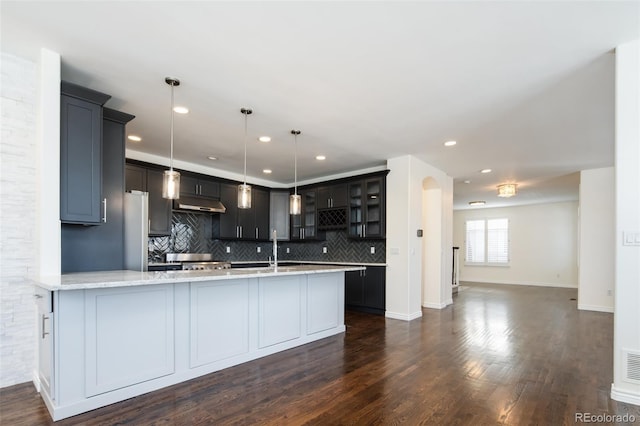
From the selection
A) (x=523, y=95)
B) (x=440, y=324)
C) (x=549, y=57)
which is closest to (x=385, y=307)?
(x=440, y=324)

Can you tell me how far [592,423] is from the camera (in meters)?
2.25

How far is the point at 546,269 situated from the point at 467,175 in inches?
234

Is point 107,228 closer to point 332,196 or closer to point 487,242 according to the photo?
point 332,196

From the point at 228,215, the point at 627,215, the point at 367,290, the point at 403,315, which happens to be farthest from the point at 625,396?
the point at 228,215

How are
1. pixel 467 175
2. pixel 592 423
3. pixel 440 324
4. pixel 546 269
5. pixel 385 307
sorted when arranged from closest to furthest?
pixel 592 423
pixel 440 324
pixel 385 307
pixel 467 175
pixel 546 269

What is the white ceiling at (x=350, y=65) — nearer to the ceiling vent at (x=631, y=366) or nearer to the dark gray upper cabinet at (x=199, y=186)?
the dark gray upper cabinet at (x=199, y=186)

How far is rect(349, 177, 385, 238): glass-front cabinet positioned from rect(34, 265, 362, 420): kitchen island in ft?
8.52

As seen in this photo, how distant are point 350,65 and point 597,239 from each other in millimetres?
6447

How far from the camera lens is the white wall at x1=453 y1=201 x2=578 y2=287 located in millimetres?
10117

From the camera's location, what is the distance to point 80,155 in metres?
2.88

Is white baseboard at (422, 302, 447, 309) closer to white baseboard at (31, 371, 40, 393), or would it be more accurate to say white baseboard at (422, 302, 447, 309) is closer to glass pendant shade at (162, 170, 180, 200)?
glass pendant shade at (162, 170, 180, 200)

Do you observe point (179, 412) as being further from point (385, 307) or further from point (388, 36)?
point (385, 307)

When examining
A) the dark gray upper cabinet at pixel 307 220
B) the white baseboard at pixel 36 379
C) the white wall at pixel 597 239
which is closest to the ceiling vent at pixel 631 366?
the white baseboard at pixel 36 379

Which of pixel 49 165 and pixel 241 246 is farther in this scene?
pixel 241 246
